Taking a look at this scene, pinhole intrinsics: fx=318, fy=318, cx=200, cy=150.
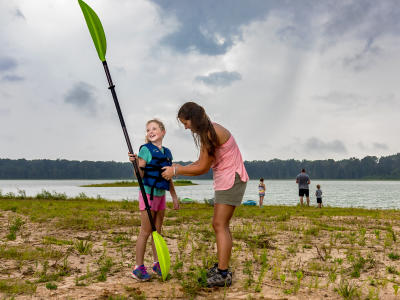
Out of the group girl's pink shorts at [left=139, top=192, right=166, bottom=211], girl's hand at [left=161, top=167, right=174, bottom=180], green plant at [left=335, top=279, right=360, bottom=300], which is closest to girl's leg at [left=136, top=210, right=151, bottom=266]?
girl's pink shorts at [left=139, top=192, right=166, bottom=211]

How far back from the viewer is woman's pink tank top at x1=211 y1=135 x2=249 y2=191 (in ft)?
13.8

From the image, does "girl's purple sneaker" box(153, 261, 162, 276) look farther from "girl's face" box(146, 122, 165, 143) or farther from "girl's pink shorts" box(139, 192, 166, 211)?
"girl's face" box(146, 122, 165, 143)

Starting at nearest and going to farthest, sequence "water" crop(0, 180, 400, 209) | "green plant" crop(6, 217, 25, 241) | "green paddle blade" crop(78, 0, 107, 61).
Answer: "green paddle blade" crop(78, 0, 107, 61)
"green plant" crop(6, 217, 25, 241)
"water" crop(0, 180, 400, 209)

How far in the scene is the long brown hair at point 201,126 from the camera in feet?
13.4

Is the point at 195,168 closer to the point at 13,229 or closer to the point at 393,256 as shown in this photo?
the point at 393,256

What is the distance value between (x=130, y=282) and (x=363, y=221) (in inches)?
340

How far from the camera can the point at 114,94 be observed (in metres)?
4.66

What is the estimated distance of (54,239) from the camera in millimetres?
6652

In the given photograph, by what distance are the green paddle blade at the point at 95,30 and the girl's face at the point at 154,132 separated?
1.28 metres

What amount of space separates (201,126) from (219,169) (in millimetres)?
637

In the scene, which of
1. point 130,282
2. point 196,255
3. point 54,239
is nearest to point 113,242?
point 54,239

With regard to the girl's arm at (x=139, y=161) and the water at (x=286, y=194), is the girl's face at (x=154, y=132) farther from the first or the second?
the water at (x=286, y=194)

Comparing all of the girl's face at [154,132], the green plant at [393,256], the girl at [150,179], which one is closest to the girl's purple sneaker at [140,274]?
the girl at [150,179]

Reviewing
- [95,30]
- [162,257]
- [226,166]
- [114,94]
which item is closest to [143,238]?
[162,257]
